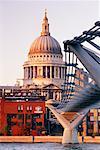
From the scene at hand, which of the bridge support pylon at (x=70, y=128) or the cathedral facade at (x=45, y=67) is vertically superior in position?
the cathedral facade at (x=45, y=67)

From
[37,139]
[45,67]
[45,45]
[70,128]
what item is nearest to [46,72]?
[45,67]

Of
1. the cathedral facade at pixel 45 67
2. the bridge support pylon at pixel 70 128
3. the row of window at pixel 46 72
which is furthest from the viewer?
the row of window at pixel 46 72

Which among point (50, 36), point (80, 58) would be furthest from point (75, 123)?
point (50, 36)

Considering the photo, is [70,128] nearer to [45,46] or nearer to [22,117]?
[22,117]

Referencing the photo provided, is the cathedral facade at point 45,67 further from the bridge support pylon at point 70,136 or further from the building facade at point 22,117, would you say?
the bridge support pylon at point 70,136

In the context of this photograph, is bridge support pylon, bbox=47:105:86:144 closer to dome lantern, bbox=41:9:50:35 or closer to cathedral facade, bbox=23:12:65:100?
cathedral facade, bbox=23:12:65:100

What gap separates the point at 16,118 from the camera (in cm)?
5703

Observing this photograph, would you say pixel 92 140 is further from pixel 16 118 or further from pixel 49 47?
pixel 49 47

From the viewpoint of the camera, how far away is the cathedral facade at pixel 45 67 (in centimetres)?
7312

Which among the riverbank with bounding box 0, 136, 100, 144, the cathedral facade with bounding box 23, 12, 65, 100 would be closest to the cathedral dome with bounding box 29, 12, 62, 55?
the cathedral facade with bounding box 23, 12, 65, 100

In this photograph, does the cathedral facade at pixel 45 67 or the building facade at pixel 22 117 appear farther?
the cathedral facade at pixel 45 67

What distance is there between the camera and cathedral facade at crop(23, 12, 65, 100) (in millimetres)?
73125

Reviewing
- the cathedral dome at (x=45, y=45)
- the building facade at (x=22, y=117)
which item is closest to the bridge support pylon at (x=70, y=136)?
the building facade at (x=22, y=117)

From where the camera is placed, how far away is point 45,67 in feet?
257
